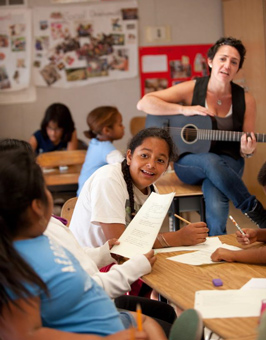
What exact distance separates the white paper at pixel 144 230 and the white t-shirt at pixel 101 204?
195 mm

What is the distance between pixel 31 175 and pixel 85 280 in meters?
0.29

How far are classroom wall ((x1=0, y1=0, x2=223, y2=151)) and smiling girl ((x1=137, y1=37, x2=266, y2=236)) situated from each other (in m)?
1.90

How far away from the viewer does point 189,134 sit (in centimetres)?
374

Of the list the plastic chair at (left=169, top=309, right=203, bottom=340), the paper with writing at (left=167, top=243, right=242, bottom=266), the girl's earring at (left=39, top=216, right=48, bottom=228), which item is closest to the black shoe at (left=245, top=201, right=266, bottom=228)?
the paper with writing at (left=167, top=243, right=242, bottom=266)

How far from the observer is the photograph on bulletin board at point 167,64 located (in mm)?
5789

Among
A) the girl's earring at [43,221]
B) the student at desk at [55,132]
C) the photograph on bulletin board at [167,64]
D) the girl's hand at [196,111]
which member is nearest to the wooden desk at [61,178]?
the student at desk at [55,132]

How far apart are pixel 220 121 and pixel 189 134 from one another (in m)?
0.23

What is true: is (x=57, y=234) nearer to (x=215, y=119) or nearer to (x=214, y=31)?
(x=215, y=119)

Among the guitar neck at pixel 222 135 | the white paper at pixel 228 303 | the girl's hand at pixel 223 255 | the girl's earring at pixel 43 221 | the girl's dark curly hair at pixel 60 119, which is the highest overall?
the girl's dark curly hair at pixel 60 119

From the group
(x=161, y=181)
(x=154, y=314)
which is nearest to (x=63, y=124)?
(x=161, y=181)

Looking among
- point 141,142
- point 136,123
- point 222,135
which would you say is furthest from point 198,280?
point 136,123

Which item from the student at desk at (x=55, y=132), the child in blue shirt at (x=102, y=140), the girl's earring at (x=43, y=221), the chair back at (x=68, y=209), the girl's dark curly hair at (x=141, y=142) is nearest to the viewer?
the girl's earring at (x=43, y=221)

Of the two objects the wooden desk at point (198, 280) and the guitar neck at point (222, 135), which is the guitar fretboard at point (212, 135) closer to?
the guitar neck at point (222, 135)

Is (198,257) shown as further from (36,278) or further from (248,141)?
(248,141)
